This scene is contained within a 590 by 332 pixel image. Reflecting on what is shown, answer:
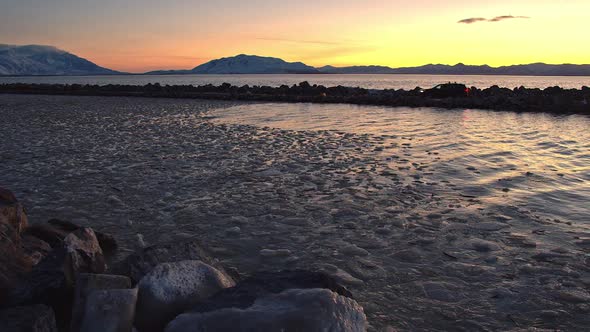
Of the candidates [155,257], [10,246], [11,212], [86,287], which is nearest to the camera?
[86,287]

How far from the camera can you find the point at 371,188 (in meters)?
8.88

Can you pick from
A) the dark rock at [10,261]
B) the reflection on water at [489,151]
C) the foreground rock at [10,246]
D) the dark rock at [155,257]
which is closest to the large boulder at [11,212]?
the foreground rock at [10,246]

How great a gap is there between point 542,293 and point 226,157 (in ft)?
29.8

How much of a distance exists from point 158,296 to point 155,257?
0.81 metres

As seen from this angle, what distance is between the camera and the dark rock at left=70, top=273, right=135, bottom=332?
11.0ft

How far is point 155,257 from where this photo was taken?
4.34m

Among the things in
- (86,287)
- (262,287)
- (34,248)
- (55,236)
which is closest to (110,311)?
(86,287)

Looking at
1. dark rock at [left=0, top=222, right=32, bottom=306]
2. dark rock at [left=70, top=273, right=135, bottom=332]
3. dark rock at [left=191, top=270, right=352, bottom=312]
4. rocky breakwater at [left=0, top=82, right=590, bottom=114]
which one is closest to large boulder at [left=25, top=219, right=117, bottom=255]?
dark rock at [left=0, top=222, right=32, bottom=306]

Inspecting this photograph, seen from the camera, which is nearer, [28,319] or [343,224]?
[28,319]

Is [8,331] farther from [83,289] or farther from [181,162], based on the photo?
[181,162]

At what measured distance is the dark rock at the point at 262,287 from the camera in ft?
11.1

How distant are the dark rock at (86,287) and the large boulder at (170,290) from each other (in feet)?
0.58

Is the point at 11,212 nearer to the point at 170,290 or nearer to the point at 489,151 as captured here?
the point at 170,290

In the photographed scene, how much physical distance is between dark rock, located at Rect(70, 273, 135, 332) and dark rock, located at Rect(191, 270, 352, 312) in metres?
0.71
